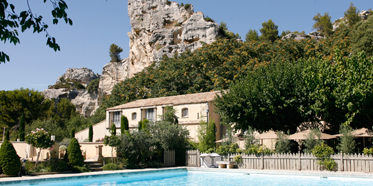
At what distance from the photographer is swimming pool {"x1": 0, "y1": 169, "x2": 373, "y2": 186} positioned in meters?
17.6

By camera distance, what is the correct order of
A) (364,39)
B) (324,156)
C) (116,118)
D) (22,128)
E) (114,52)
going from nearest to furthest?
1. (324,156)
2. (22,128)
3. (364,39)
4. (116,118)
5. (114,52)

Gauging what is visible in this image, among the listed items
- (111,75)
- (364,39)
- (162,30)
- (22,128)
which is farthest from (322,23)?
(22,128)

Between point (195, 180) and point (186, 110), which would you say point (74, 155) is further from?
point (186, 110)

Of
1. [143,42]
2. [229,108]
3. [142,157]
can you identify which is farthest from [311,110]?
[143,42]

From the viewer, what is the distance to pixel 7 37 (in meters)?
5.18

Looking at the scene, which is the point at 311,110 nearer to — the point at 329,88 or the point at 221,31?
the point at 329,88

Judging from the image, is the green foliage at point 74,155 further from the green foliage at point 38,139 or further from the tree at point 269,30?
the tree at point 269,30

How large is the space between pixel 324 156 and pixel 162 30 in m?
59.0

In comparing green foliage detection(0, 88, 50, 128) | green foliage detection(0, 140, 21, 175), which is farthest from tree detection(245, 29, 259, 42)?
green foliage detection(0, 140, 21, 175)

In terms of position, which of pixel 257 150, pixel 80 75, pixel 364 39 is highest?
pixel 80 75

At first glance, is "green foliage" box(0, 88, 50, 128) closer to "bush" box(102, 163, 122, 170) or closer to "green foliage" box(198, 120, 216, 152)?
"bush" box(102, 163, 122, 170)

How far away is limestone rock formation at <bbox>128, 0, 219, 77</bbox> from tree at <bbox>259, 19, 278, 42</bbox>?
15.9 m

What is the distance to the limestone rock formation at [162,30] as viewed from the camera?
2630 inches

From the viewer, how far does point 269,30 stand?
250 ft
